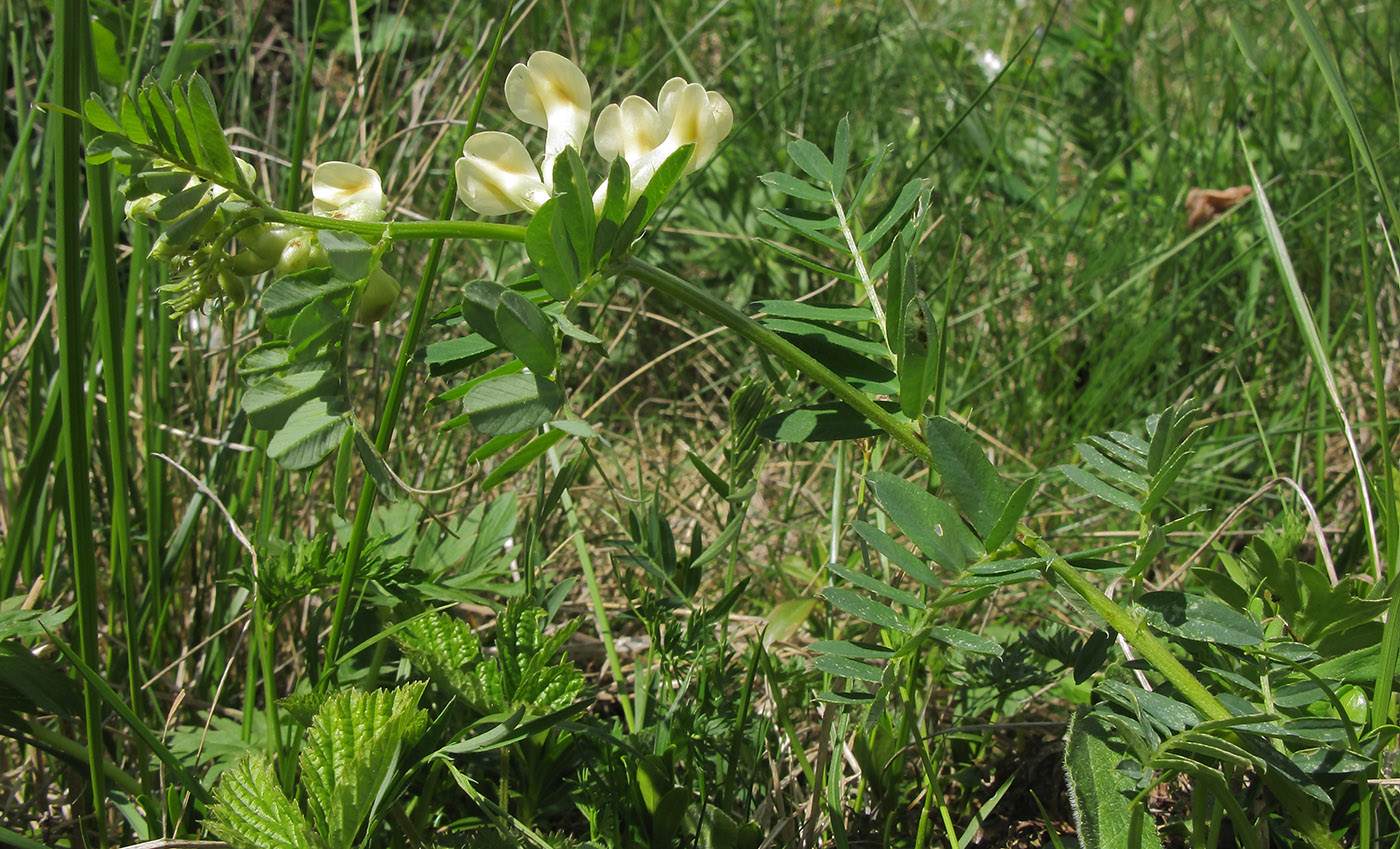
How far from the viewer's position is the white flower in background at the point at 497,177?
728 mm

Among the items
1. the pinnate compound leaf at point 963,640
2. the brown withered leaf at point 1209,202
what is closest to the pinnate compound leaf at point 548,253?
the pinnate compound leaf at point 963,640

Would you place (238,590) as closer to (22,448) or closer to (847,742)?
(22,448)

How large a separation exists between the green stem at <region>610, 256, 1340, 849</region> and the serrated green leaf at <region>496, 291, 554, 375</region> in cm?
8

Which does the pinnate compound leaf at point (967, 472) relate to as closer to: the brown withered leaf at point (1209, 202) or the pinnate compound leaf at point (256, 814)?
the pinnate compound leaf at point (256, 814)

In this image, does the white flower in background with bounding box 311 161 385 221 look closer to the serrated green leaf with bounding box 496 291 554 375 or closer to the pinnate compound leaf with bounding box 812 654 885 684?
the serrated green leaf with bounding box 496 291 554 375

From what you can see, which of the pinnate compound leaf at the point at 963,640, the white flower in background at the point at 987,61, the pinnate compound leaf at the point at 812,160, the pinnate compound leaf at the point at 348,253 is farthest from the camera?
the white flower in background at the point at 987,61

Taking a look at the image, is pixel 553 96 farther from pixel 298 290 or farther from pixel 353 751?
pixel 353 751

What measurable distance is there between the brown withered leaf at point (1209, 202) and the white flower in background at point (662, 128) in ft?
4.58

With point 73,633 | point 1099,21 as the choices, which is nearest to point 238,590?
point 73,633

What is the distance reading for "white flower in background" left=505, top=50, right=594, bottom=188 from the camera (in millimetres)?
764

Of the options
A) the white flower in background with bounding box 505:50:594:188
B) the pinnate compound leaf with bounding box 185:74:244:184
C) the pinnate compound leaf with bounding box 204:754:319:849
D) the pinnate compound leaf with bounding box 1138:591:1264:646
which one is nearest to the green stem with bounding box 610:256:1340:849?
the pinnate compound leaf with bounding box 1138:591:1264:646

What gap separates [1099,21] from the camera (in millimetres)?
2604

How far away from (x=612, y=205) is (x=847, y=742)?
0.68 metres

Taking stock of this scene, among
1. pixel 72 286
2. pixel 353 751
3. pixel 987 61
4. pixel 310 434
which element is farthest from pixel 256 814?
pixel 987 61
